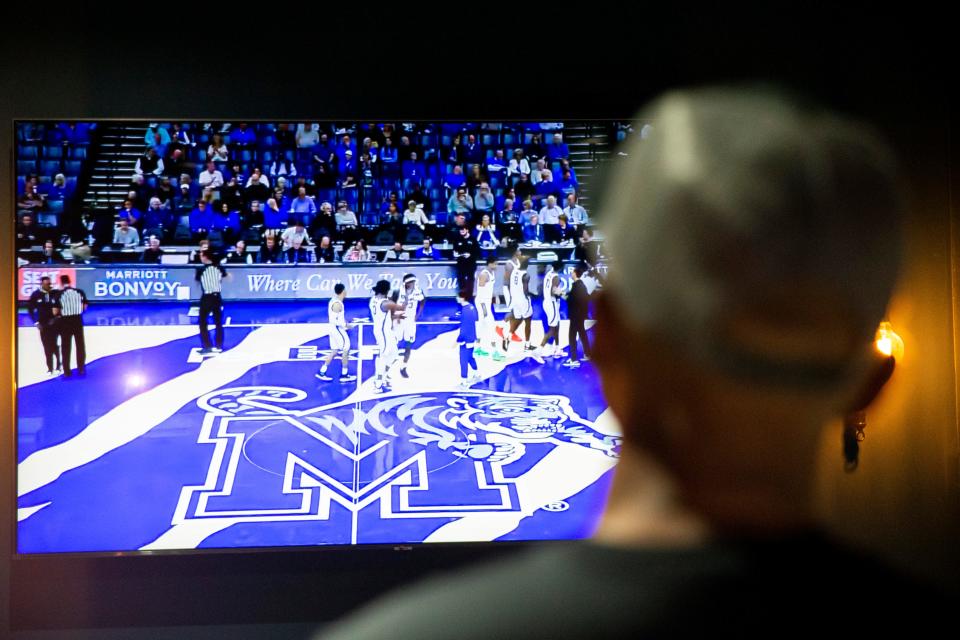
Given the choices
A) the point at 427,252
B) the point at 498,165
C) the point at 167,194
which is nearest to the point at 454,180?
the point at 498,165

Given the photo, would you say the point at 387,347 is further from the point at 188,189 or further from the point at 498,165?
the point at 188,189

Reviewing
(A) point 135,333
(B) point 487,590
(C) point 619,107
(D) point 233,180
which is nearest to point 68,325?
(A) point 135,333

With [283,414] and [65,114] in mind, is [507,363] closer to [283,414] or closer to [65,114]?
[283,414]

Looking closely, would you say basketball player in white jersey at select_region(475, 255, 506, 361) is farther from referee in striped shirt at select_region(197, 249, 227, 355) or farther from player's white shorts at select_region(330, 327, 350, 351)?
referee in striped shirt at select_region(197, 249, 227, 355)

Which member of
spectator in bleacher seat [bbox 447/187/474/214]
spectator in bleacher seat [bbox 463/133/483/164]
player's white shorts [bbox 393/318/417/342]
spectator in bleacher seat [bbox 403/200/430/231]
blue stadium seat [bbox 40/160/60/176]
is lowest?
player's white shorts [bbox 393/318/417/342]

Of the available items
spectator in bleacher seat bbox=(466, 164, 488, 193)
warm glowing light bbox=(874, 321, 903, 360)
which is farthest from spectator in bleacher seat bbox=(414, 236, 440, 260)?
warm glowing light bbox=(874, 321, 903, 360)

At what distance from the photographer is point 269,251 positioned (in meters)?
3.47

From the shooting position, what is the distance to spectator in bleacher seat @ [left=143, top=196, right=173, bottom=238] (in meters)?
3.44

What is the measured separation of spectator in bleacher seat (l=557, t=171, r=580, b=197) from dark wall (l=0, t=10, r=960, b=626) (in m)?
0.24

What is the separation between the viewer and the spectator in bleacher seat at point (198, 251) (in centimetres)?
346

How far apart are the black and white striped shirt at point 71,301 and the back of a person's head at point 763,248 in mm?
3331

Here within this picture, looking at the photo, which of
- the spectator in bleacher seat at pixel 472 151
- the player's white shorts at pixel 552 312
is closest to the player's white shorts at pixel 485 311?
the player's white shorts at pixel 552 312

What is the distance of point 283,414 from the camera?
138 inches

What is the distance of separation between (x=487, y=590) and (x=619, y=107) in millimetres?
3419
